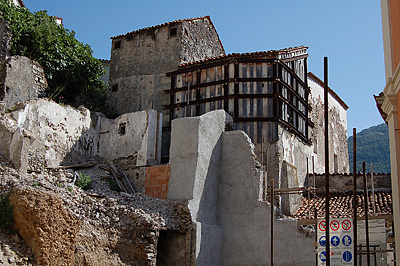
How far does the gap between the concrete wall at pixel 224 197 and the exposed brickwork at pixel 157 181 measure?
339mm

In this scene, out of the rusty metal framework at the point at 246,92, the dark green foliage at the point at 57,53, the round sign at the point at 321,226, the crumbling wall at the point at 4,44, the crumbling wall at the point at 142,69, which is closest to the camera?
the round sign at the point at 321,226

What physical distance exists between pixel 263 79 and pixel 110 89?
7.70 meters

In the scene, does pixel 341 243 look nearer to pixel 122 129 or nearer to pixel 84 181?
pixel 84 181

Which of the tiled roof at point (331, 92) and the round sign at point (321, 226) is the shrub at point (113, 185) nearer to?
the round sign at point (321, 226)

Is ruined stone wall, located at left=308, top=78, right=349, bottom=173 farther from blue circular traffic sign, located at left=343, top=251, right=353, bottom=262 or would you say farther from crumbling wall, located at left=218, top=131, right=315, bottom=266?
blue circular traffic sign, located at left=343, top=251, right=353, bottom=262

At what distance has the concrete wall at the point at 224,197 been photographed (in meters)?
18.5

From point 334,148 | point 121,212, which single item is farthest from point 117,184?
point 334,148

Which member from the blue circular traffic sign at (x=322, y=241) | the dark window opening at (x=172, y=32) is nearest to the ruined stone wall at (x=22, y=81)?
the dark window opening at (x=172, y=32)

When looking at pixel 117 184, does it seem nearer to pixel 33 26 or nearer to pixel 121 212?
pixel 121 212

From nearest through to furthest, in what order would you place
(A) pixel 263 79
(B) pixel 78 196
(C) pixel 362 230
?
(B) pixel 78 196
(C) pixel 362 230
(A) pixel 263 79

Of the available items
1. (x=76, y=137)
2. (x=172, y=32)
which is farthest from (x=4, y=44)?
(x=172, y=32)

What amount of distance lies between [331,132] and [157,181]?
1464cm

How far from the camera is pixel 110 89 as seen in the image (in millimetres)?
26297

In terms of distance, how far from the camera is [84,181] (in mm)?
18578
